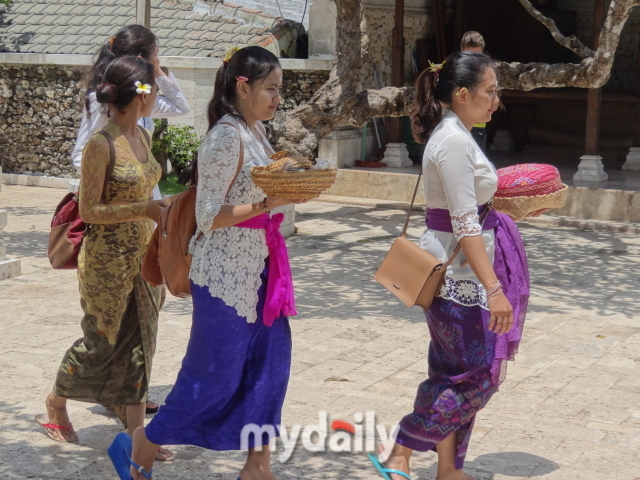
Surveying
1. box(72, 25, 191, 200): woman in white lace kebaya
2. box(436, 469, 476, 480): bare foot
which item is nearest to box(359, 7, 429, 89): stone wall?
box(72, 25, 191, 200): woman in white lace kebaya

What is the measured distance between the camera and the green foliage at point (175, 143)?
12.4 m

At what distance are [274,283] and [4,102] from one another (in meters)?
11.4

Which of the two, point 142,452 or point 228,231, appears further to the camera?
point 142,452

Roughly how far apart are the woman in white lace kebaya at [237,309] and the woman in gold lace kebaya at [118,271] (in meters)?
0.63

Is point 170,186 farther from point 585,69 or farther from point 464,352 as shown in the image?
point 464,352

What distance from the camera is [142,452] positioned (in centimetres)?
349

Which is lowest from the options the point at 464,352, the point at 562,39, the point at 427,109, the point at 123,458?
the point at 123,458

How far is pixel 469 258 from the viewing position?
3324 millimetres

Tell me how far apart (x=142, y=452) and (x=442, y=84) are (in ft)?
5.88

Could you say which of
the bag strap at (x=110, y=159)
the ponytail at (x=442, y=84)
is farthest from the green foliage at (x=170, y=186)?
the ponytail at (x=442, y=84)

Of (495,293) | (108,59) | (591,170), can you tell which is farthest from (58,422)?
(591,170)

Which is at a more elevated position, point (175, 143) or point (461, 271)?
point (175, 143)

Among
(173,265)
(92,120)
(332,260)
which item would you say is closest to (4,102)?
(332,260)

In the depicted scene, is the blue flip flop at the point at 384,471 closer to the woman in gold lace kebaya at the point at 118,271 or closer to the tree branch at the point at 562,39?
the woman in gold lace kebaya at the point at 118,271
